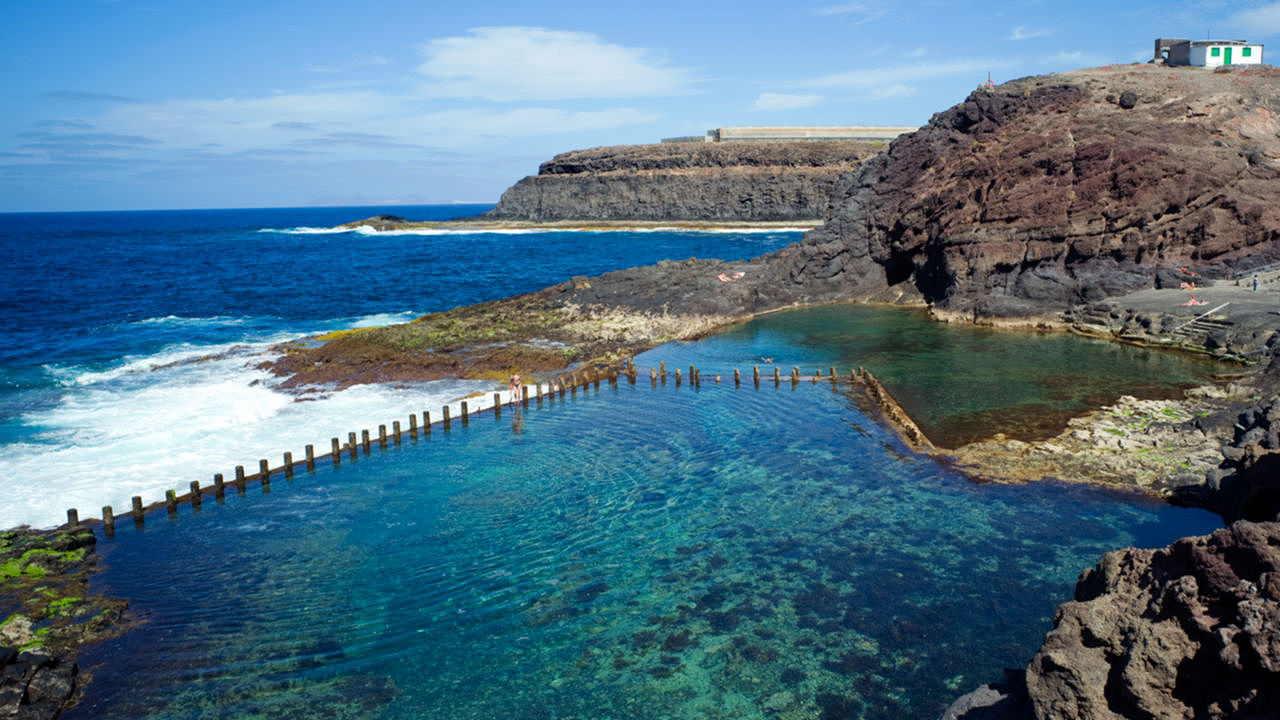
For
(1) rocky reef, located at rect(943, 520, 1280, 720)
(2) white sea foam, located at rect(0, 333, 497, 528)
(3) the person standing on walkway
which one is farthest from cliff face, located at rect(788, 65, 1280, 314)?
(1) rocky reef, located at rect(943, 520, 1280, 720)

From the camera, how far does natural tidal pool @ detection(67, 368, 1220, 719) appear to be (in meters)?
13.2

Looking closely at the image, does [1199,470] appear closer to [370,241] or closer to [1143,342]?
[1143,342]

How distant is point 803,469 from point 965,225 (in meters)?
30.5

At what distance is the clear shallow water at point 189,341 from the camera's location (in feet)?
81.4

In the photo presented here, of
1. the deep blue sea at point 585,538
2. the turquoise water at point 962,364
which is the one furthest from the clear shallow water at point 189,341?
the turquoise water at point 962,364

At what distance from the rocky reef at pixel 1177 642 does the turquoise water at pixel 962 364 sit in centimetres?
1605

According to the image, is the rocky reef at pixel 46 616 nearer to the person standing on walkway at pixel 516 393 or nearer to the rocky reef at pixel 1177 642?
the rocky reef at pixel 1177 642

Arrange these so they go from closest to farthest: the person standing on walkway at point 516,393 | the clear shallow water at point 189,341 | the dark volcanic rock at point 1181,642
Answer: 1. the dark volcanic rock at point 1181,642
2. the clear shallow water at point 189,341
3. the person standing on walkway at point 516,393

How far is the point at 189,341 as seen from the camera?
150 ft

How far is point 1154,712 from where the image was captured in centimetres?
766

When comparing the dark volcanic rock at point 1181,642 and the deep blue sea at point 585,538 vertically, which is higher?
the dark volcanic rock at point 1181,642

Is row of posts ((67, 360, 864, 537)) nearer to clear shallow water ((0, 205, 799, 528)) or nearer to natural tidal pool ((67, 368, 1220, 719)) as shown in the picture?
natural tidal pool ((67, 368, 1220, 719))

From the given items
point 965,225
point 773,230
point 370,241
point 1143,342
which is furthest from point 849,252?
point 370,241

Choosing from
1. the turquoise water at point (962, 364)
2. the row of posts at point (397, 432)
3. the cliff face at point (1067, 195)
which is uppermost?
the cliff face at point (1067, 195)
